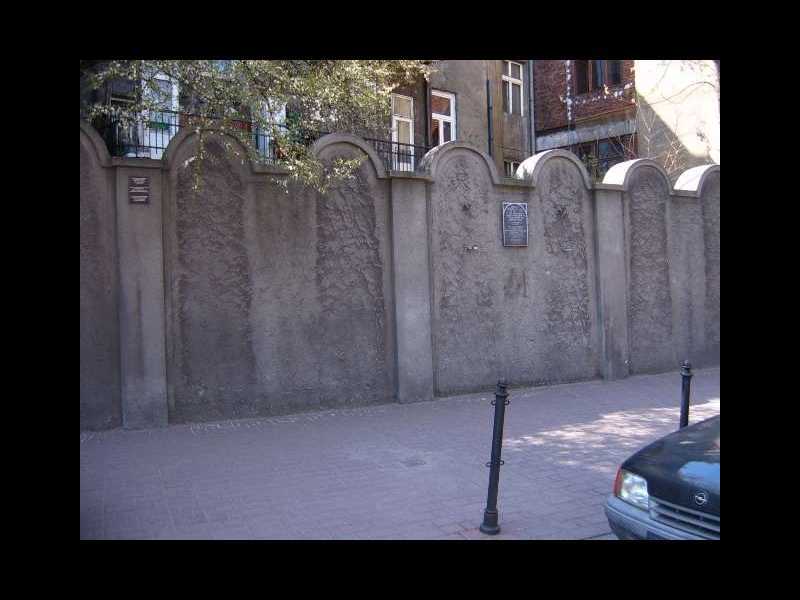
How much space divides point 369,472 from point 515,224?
537 centimetres

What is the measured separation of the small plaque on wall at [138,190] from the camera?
25.2ft

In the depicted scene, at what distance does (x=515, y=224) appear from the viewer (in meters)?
10.2

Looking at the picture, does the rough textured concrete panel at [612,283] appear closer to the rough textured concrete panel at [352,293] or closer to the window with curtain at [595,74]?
the rough textured concrete panel at [352,293]

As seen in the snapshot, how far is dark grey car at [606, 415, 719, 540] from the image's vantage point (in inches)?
138

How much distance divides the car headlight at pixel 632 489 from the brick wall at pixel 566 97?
58.0 ft

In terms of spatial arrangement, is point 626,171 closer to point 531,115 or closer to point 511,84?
point 511,84

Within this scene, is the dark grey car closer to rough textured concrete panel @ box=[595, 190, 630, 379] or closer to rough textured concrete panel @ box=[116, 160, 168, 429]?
rough textured concrete panel @ box=[116, 160, 168, 429]

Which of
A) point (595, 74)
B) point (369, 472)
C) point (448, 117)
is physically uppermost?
point (595, 74)

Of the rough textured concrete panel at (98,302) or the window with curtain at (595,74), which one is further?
the window with curtain at (595,74)

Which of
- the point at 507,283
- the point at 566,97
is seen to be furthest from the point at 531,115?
the point at 507,283

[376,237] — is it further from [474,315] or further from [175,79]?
[175,79]

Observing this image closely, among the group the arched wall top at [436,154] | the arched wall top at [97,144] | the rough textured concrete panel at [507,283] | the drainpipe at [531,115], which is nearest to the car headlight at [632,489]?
the rough textured concrete panel at [507,283]

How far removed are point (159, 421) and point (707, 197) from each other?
1037 centimetres

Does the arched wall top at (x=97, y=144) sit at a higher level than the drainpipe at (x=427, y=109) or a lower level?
lower
